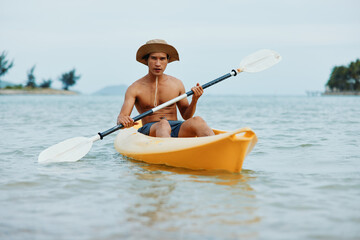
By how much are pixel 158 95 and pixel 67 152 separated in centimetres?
134

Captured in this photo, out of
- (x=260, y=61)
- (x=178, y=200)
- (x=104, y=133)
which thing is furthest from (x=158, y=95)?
(x=178, y=200)

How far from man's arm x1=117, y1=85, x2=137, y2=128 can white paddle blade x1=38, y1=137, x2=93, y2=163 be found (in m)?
0.69

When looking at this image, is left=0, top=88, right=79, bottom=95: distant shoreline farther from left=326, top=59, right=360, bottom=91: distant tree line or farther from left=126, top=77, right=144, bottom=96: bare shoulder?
left=126, top=77, right=144, bottom=96: bare shoulder

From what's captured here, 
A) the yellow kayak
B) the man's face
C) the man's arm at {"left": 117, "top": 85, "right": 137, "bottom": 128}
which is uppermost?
the man's face

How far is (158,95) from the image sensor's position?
16.7ft

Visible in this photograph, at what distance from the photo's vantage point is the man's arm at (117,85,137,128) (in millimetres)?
4844

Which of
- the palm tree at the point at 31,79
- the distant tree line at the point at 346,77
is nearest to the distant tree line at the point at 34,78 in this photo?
the palm tree at the point at 31,79

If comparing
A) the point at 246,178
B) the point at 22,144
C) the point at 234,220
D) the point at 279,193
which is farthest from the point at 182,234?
the point at 22,144

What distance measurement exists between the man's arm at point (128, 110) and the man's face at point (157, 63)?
34 centimetres

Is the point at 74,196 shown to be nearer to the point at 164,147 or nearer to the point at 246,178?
the point at 164,147

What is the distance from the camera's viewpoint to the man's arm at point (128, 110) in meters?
4.84

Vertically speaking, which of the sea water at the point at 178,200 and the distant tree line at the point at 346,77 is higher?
the distant tree line at the point at 346,77

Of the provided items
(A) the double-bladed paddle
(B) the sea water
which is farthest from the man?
(B) the sea water

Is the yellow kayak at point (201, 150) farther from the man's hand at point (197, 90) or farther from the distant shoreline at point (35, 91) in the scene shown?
the distant shoreline at point (35, 91)
